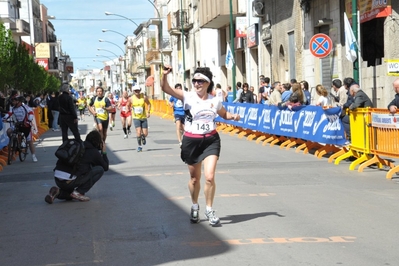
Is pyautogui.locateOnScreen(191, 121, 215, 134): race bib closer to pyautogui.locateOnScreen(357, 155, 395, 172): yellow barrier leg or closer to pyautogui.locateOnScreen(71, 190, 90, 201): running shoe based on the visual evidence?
pyautogui.locateOnScreen(71, 190, 90, 201): running shoe

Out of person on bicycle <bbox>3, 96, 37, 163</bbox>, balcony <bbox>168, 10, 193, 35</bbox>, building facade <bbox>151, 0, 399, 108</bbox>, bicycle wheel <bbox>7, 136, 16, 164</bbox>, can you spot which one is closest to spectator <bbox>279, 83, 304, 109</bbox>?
building facade <bbox>151, 0, 399, 108</bbox>

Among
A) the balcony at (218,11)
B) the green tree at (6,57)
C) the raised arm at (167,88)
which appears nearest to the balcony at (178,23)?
the balcony at (218,11)

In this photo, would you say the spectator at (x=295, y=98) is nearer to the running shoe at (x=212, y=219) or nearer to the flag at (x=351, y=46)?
the flag at (x=351, y=46)

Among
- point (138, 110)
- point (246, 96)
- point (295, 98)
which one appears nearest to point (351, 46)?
point (295, 98)

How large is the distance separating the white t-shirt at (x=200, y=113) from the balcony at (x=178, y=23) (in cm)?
5187

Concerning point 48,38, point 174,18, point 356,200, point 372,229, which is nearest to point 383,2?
point 356,200

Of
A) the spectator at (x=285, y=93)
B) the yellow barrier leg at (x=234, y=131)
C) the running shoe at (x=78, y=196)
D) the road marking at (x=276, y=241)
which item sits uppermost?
the spectator at (x=285, y=93)

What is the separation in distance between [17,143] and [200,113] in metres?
10.9

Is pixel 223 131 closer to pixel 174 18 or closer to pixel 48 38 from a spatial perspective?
pixel 174 18

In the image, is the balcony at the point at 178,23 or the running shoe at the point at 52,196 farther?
the balcony at the point at 178,23

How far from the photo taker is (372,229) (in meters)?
8.19

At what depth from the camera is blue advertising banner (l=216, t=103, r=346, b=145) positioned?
1611 centimetres

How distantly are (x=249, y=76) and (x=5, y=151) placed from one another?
22.9 meters

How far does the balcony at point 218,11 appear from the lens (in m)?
41.5
